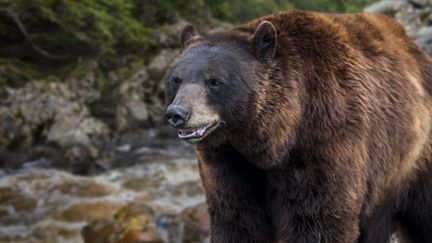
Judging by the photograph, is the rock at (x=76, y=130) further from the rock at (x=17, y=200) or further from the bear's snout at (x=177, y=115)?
the bear's snout at (x=177, y=115)

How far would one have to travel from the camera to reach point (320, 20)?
4602mm

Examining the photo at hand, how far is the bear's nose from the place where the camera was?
376 cm

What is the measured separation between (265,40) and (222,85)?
455 mm

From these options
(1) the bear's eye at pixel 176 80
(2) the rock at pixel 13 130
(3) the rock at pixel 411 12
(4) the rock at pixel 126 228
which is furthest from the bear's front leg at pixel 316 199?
(2) the rock at pixel 13 130

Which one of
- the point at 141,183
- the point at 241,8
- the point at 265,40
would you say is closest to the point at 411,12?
the point at 141,183

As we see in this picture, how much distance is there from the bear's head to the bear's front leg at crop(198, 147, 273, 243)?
0.94ft

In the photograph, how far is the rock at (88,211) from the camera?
1279 cm

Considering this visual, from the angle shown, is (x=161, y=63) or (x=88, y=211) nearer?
(x=88, y=211)

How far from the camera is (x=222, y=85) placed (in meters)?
4.04

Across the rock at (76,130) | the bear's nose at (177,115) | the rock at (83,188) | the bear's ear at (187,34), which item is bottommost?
the rock at (83,188)

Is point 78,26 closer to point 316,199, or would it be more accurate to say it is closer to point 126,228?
point 126,228

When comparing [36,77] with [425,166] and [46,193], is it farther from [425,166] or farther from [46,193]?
[425,166]

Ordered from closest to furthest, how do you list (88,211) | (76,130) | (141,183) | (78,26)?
(88,211) → (141,183) → (76,130) → (78,26)

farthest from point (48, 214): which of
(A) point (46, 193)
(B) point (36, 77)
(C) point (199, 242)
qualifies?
(B) point (36, 77)
